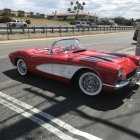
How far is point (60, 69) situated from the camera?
20.2 feet

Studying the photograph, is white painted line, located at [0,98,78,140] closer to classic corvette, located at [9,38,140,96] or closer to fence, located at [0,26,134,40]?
classic corvette, located at [9,38,140,96]

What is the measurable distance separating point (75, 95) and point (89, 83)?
1.43 ft

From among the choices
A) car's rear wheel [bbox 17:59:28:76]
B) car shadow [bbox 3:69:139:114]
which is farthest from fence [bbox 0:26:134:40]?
car shadow [bbox 3:69:139:114]

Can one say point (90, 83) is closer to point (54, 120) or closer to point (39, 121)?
point (54, 120)

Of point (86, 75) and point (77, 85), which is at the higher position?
point (86, 75)

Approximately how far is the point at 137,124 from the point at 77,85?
7.51 ft

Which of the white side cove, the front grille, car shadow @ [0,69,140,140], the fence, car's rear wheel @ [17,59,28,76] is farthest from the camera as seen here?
the fence

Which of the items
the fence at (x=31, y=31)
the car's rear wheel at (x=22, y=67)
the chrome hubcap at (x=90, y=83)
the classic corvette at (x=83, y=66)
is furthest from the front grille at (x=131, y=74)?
the fence at (x=31, y=31)

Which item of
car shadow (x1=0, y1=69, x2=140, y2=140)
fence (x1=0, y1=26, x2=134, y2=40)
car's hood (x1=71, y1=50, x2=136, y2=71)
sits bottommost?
fence (x1=0, y1=26, x2=134, y2=40)

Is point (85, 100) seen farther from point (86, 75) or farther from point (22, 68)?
point (22, 68)

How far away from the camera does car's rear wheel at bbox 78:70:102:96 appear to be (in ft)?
18.3

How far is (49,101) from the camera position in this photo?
211 inches

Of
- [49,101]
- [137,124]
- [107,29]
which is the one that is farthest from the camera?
[107,29]

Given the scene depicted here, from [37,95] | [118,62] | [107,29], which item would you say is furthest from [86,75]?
[107,29]
